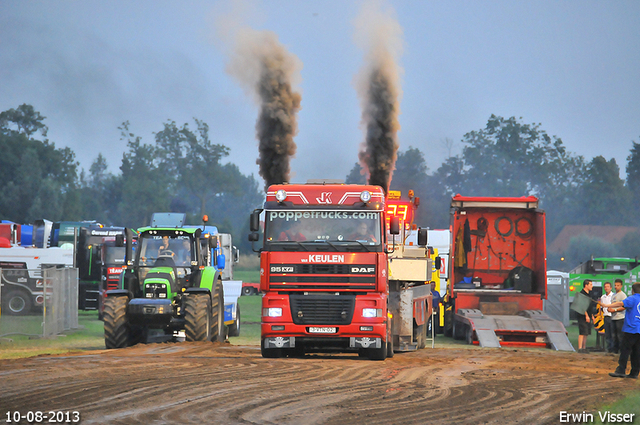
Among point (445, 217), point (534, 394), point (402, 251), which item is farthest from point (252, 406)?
point (445, 217)

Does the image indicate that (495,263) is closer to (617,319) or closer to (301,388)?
(617,319)

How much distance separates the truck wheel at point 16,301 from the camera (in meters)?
25.0

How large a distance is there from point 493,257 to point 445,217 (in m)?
76.8

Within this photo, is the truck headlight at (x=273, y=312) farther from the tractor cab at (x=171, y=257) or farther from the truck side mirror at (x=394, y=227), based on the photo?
the tractor cab at (x=171, y=257)

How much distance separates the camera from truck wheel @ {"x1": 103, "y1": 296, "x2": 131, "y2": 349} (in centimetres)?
1892

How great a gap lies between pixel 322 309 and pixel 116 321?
19.0 feet

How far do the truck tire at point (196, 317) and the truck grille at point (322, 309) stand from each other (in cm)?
402

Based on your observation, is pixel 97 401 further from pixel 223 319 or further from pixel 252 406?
pixel 223 319

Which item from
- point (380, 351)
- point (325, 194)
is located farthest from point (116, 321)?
point (380, 351)

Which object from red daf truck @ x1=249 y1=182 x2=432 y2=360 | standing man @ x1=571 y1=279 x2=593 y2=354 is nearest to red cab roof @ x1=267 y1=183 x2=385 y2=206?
red daf truck @ x1=249 y1=182 x2=432 y2=360

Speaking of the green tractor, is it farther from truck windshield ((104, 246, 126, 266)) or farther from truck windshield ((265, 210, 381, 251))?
truck windshield ((104, 246, 126, 266))

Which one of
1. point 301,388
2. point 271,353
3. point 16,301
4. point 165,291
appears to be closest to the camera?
point 301,388

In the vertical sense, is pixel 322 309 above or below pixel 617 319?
above

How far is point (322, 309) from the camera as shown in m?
15.6
